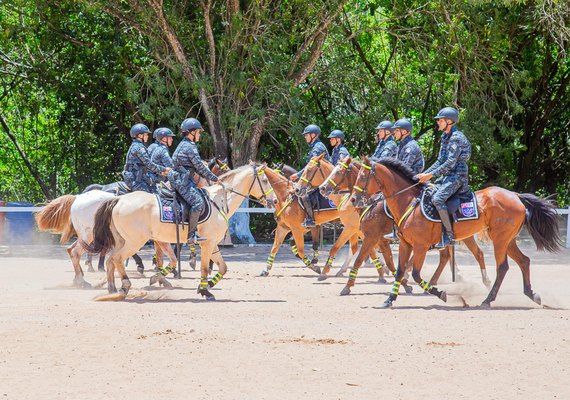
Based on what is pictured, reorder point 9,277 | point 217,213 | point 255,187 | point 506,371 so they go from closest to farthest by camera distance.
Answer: point 506,371
point 217,213
point 255,187
point 9,277

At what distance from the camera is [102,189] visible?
59.4ft

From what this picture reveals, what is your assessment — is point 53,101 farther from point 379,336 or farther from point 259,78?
point 379,336

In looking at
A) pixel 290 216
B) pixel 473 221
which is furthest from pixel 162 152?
pixel 473 221

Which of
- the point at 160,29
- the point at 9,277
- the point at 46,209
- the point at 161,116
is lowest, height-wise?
the point at 9,277

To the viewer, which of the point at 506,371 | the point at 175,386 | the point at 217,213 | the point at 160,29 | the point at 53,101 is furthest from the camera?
the point at 53,101

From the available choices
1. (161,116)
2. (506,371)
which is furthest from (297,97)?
(506,371)

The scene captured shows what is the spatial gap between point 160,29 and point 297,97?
3966 millimetres

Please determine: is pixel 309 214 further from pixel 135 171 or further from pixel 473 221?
pixel 473 221

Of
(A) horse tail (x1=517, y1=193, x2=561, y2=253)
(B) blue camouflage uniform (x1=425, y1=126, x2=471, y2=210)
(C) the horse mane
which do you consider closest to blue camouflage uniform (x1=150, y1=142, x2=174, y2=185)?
(C) the horse mane

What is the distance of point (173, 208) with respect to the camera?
1365 cm

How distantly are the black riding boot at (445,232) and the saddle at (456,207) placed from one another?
0.09 metres

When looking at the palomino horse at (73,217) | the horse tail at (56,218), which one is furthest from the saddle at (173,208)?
the horse tail at (56,218)

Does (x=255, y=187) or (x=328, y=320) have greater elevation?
(x=255, y=187)

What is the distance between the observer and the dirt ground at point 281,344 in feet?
25.8
